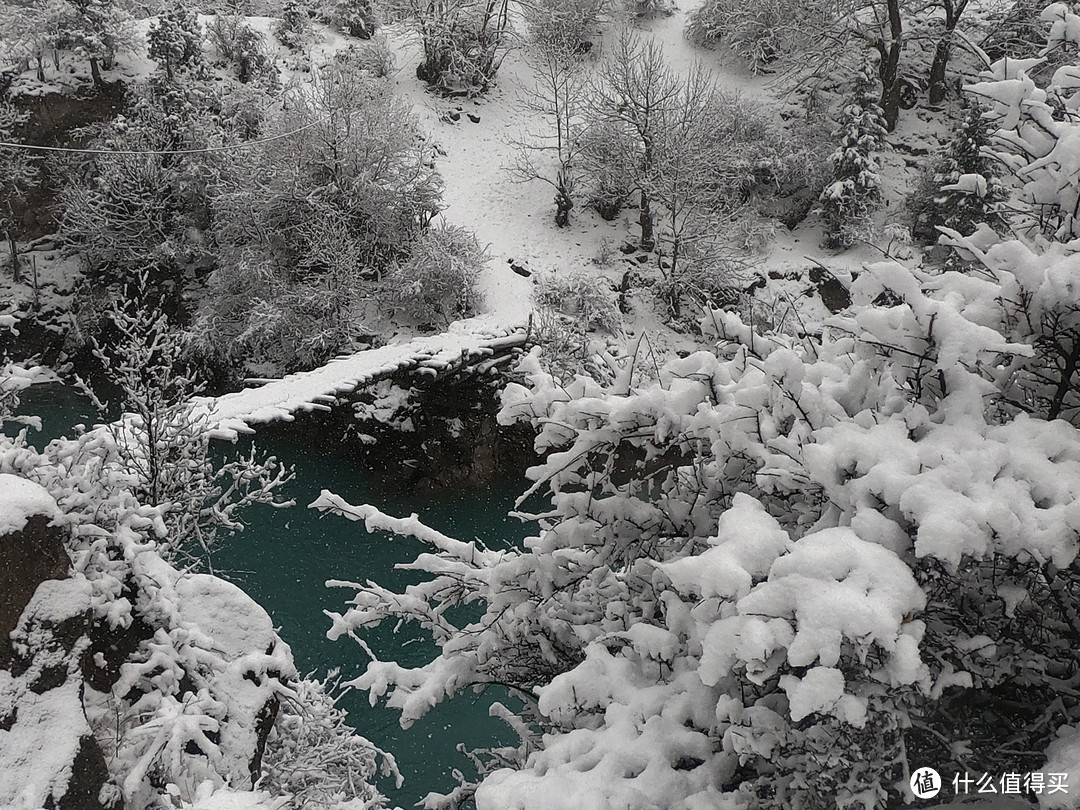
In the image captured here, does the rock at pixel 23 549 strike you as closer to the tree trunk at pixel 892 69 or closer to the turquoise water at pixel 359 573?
the turquoise water at pixel 359 573

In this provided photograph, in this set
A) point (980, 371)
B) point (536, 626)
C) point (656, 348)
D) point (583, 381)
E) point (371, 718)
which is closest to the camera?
point (980, 371)

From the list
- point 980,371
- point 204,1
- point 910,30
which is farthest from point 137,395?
point 910,30

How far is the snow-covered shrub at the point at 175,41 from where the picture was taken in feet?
52.3

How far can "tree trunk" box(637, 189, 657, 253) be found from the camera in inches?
627

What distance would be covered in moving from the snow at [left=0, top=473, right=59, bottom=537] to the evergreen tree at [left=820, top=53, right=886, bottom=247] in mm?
15033

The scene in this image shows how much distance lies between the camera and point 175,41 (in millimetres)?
16047

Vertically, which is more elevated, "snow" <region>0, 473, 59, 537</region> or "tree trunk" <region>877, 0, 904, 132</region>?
"tree trunk" <region>877, 0, 904, 132</region>

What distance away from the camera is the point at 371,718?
823 cm

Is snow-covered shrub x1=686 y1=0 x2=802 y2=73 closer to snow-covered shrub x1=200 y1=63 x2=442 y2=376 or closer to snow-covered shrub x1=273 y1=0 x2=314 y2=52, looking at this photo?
snow-covered shrub x1=200 y1=63 x2=442 y2=376

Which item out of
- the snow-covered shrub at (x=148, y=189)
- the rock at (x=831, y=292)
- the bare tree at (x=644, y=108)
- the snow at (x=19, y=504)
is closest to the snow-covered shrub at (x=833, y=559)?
the snow at (x=19, y=504)

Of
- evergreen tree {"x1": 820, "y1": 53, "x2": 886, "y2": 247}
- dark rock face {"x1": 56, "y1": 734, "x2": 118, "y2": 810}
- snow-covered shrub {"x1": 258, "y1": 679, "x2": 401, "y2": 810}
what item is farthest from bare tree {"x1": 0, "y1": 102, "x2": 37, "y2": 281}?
evergreen tree {"x1": 820, "y1": 53, "x2": 886, "y2": 247}

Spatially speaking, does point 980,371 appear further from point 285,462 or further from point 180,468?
point 285,462

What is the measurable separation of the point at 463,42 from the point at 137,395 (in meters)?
16.4

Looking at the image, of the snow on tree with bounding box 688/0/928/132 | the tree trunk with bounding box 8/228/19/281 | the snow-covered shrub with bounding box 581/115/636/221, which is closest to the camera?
the tree trunk with bounding box 8/228/19/281
